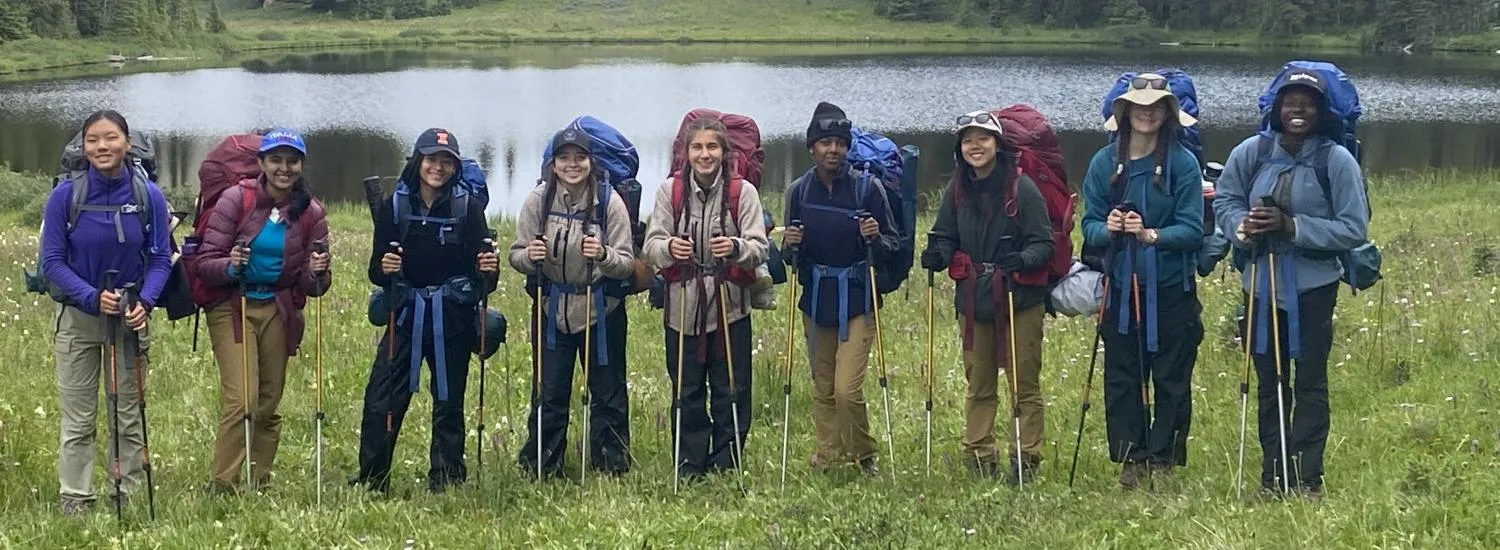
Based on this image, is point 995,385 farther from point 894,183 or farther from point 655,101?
point 655,101

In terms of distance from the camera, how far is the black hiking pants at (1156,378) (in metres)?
7.26

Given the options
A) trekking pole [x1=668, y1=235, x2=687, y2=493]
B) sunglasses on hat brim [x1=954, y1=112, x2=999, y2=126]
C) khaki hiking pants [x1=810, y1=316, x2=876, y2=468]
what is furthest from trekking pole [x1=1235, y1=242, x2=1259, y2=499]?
trekking pole [x1=668, y1=235, x2=687, y2=493]

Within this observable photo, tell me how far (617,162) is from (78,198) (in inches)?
119

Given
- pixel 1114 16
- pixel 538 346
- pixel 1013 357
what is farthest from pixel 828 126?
pixel 1114 16

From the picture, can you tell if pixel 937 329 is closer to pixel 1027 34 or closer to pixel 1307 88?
pixel 1307 88

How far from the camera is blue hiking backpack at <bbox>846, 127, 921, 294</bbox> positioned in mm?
7734

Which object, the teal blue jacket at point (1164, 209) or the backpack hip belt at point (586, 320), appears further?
the backpack hip belt at point (586, 320)

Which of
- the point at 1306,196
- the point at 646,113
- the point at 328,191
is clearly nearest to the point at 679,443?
the point at 1306,196

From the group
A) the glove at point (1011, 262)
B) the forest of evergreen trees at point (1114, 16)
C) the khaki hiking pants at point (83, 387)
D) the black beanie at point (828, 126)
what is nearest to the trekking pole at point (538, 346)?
the black beanie at point (828, 126)

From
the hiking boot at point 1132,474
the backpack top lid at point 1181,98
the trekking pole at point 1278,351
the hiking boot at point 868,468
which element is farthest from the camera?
the hiking boot at point 868,468

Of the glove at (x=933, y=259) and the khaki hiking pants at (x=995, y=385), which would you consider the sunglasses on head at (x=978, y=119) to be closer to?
the glove at (x=933, y=259)

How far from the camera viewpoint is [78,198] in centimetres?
681

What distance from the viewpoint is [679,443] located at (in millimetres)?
7820

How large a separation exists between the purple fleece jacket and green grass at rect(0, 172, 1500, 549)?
121cm
